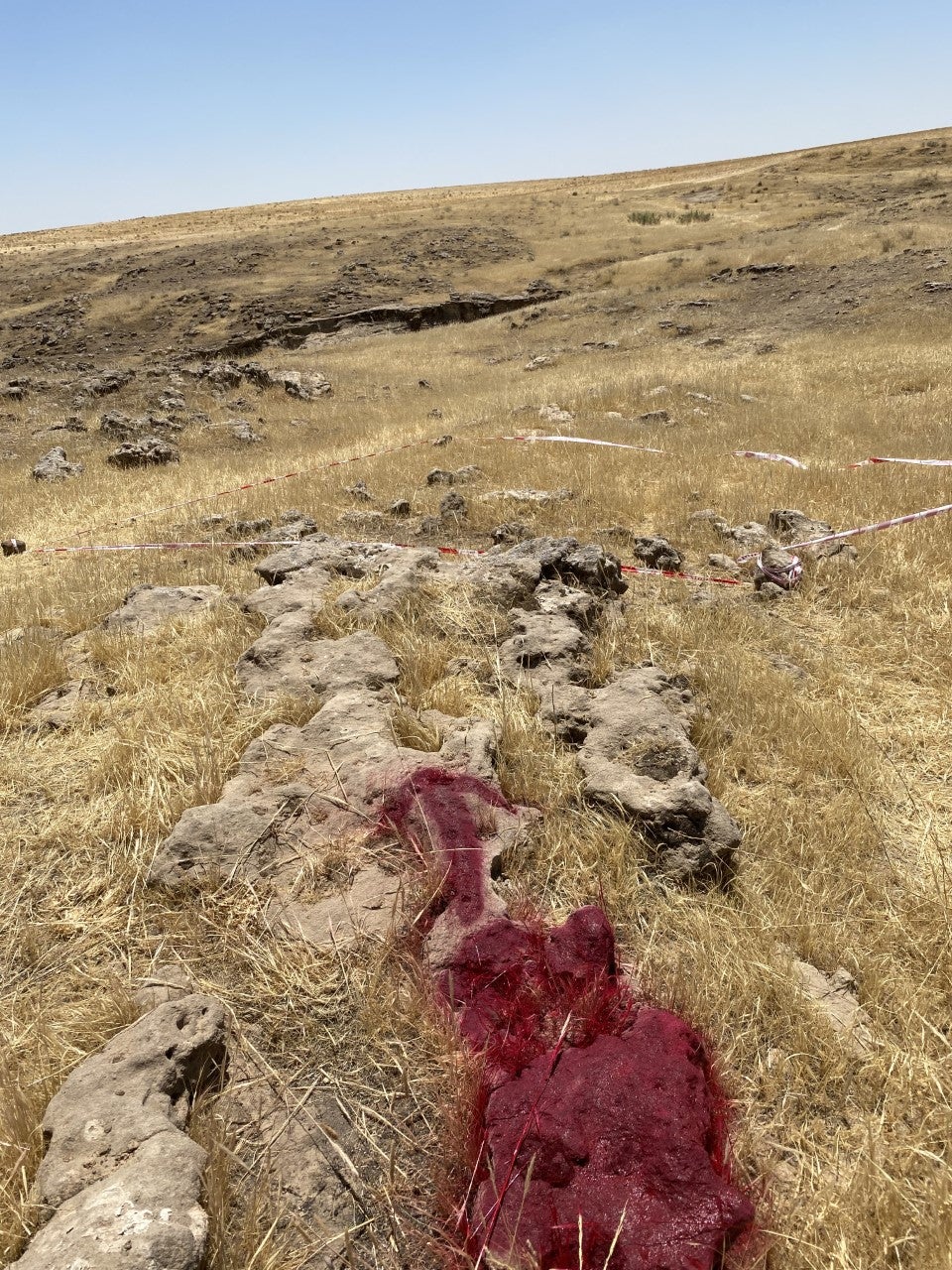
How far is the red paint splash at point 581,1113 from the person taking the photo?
159cm

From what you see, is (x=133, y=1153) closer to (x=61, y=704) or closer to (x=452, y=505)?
(x=61, y=704)

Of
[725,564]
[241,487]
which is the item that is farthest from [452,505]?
[241,487]

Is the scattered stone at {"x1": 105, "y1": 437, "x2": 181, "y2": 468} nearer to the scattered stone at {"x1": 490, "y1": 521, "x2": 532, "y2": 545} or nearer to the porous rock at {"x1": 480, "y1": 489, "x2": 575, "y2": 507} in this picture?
the porous rock at {"x1": 480, "y1": 489, "x2": 575, "y2": 507}

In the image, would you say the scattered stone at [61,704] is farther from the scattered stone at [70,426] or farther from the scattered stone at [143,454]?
the scattered stone at [70,426]

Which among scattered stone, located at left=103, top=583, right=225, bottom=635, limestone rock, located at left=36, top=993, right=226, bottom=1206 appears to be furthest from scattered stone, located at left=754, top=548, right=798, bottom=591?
limestone rock, located at left=36, top=993, right=226, bottom=1206

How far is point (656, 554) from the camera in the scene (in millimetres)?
6152

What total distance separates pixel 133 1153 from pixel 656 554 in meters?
5.24

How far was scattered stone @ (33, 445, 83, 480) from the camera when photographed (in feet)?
36.8

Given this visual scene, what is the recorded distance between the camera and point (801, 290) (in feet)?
71.3

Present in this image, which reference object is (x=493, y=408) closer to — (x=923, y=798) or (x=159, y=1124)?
(x=923, y=798)

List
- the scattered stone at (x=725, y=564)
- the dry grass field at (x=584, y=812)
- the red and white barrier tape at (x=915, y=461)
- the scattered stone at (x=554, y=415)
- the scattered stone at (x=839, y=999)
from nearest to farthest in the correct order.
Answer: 1. the dry grass field at (x=584, y=812)
2. the scattered stone at (x=839, y=999)
3. the scattered stone at (x=725, y=564)
4. the red and white barrier tape at (x=915, y=461)
5. the scattered stone at (x=554, y=415)

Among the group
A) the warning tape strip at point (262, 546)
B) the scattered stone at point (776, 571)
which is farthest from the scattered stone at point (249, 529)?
the scattered stone at point (776, 571)

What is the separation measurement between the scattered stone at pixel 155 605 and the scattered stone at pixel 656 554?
10.2ft

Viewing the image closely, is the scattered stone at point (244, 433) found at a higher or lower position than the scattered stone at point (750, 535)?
higher
